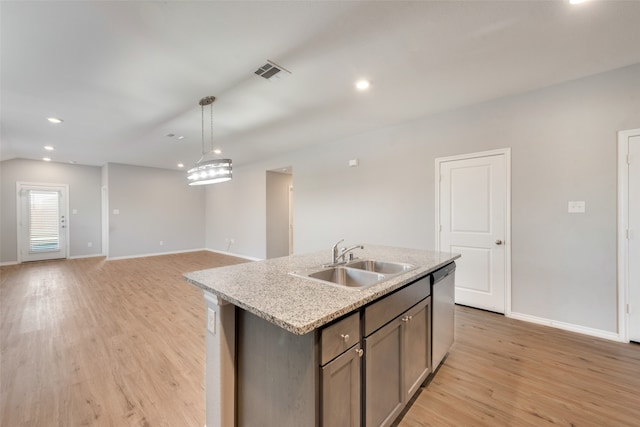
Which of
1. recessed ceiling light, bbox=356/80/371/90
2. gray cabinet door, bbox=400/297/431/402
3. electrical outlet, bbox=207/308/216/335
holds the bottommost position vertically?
gray cabinet door, bbox=400/297/431/402

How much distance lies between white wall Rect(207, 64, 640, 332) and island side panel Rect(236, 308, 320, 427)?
3.09 meters

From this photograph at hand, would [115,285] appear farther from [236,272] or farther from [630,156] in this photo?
[630,156]

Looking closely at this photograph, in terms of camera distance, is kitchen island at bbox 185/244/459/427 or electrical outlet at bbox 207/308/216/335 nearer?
kitchen island at bbox 185/244/459/427

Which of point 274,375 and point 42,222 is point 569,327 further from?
point 42,222

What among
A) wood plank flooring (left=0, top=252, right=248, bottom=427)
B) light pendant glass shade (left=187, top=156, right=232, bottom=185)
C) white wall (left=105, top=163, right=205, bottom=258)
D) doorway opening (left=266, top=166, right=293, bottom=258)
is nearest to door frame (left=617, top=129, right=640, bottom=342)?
wood plank flooring (left=0, top=252, right=248, bottom=427)

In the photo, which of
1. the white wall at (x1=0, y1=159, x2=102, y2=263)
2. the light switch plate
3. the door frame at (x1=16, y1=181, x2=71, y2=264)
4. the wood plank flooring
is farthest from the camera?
the door frame at (x1=16, y1=181, x2=71, y2=264)

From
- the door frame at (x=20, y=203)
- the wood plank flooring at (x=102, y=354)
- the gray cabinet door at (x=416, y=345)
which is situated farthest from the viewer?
the door frame at (x=20, y=203)

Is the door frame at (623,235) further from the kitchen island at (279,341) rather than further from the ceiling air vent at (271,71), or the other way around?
the ceiling air vent at (271,71)

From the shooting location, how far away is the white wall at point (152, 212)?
7.03 m

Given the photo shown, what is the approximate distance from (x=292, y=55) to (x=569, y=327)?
12.9 feet

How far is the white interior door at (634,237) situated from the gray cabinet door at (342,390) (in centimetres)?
307

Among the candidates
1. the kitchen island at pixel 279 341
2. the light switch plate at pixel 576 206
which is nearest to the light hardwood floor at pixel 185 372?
the kitchen island at pixel 279 341

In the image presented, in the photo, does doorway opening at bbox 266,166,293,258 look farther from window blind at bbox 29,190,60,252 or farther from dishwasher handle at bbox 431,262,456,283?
window blind at bbox 29,190,60,252

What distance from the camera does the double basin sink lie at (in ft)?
5.65
